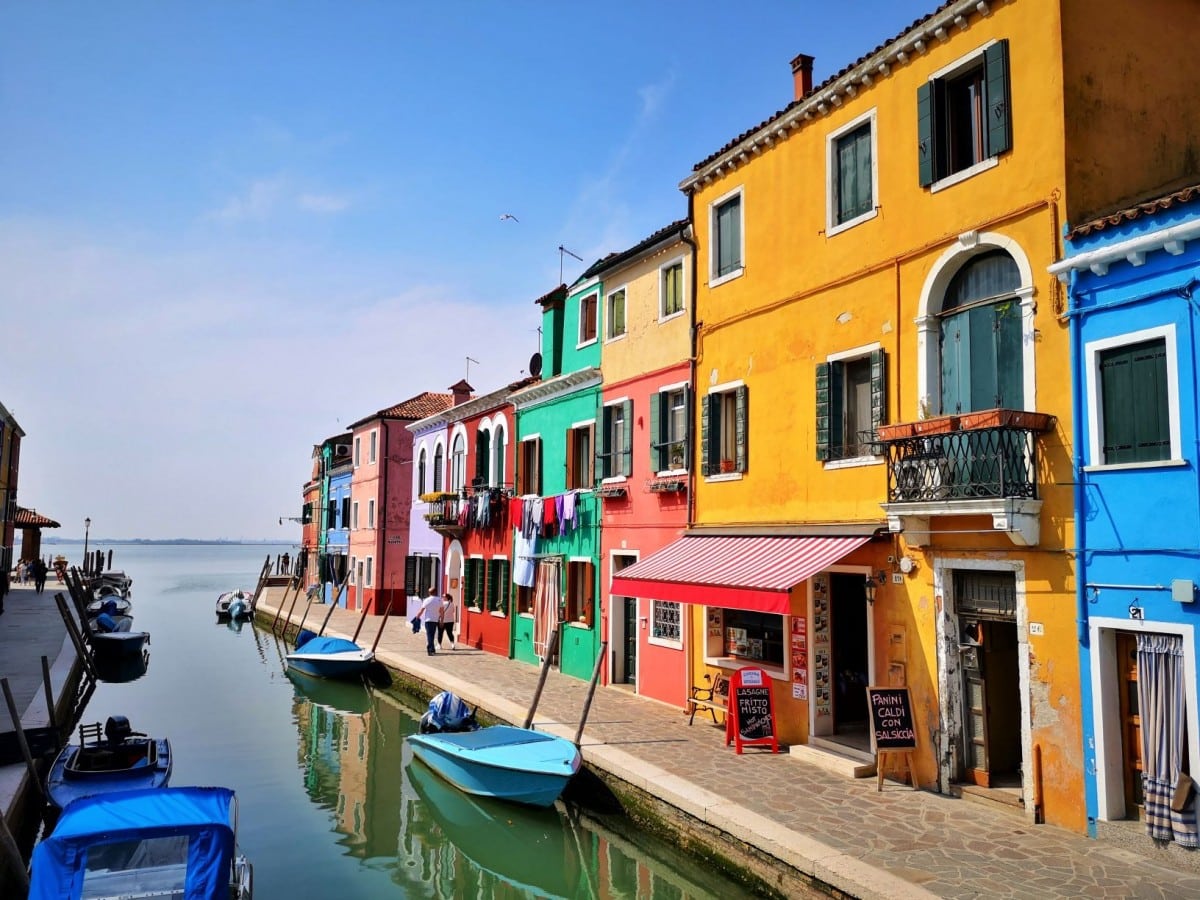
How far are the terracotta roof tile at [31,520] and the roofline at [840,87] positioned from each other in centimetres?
4657

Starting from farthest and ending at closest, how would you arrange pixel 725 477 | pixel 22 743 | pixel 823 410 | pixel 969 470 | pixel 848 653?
pixel 725 477, pixel 848 653, pixel 823 410, pixel 22 743, pixel 969 470

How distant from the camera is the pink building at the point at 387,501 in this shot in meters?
37.5

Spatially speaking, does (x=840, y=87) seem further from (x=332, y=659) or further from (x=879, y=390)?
(x=332, y=659)

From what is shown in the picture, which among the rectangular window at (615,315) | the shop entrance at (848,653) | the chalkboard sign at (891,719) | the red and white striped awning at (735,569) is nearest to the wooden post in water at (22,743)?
the red and white striped awning at (735,569)

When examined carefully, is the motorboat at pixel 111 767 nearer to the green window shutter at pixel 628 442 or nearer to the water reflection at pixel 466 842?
the water reflection at pixel 466 842

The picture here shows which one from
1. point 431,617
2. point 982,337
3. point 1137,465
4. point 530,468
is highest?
point 982,337

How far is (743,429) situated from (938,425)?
505 cm

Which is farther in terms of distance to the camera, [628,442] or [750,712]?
[628,442]

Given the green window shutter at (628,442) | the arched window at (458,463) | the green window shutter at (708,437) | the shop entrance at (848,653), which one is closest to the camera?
the shop entrance at (848,653)

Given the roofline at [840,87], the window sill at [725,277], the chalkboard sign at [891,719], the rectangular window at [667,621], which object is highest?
the roofline at [840,87]

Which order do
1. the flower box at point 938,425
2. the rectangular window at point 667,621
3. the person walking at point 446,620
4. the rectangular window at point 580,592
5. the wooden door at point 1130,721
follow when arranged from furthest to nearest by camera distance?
the person walking at point 446,620
the rectangular window at point 580,592
the rectangular window at point 667,621
the flower box at point 938,425
the wooden door at point 1130,721

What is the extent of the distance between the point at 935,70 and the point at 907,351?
3.71 meters

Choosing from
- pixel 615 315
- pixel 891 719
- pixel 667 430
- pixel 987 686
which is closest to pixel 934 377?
pixel 987 686

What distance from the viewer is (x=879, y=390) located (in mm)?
12398
